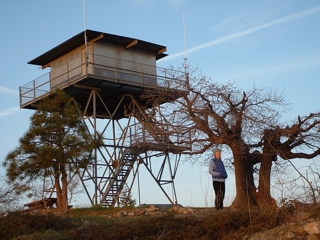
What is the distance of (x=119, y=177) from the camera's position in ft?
109

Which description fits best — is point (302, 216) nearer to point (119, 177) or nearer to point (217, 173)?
point (217, 173)

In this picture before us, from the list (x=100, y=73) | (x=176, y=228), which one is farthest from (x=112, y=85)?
(x=176, y=228)

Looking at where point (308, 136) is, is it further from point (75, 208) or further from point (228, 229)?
point (228, 229)

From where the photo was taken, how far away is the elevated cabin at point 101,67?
31.3 meters

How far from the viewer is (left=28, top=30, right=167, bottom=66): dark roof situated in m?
32.1

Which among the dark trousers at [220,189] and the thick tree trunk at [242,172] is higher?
the thick tree trunk at [242,172]

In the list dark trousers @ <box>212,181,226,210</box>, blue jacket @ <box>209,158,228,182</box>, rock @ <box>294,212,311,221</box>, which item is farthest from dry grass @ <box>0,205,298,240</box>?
blue jacket @ <box>209,158,228,182</box>

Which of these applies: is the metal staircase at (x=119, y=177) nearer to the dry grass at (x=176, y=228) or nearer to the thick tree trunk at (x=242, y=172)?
the thick tree trunk at (x=242, y=172)

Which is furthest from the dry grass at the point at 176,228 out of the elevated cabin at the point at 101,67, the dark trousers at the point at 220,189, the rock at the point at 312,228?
the elevated cabin at the point at 101,67

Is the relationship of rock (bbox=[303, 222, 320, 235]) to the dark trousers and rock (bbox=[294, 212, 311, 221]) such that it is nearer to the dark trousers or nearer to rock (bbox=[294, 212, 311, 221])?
rock (bbox=[294, 212, 311, 221])

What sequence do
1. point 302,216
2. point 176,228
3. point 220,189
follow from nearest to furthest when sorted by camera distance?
1. point 302,216
2. point 176,228
3. point 220,189

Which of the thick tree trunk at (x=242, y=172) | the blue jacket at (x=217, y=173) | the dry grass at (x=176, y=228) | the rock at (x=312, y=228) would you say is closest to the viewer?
the rock at (x=312, y=228)

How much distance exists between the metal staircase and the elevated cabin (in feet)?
10.6

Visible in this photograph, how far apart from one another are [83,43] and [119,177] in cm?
702
